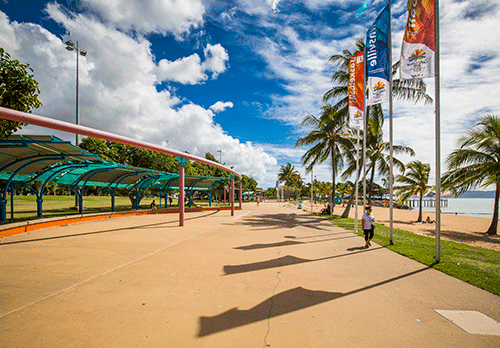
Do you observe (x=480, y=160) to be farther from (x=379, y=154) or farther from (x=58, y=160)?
(x=58, y=160)

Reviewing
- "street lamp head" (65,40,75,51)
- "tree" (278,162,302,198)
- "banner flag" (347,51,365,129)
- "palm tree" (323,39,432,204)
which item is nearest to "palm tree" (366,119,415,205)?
"palm tree" (323,39,432,204)

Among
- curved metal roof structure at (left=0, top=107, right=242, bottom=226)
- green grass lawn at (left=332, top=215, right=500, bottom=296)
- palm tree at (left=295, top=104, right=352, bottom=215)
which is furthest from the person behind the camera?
palm tree at (left=295, top=104, right=352, bottom=215)

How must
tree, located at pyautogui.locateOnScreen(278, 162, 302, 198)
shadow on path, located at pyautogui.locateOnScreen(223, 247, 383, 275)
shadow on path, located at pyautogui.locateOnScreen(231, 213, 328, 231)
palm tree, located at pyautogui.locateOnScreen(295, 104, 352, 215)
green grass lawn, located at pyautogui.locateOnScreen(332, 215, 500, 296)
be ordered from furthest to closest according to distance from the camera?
tree, located at pyautogui.locateOnScreen(278, 162, 302, 198), palm tree, located at pyautogui.locateOnScreen(295, 104, 352, 215), shadow on path, located at pyautogui.locateOnScreen(231, 213, 328, 231), shadow on path, located at pyautogui.locateOnScreen(223, 247, 383, 275), green grass lawn, located at pyautogui.locateOnScreen(332, 215, 500, 296)

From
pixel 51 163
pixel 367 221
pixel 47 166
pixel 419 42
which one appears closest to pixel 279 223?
pixel 367 221

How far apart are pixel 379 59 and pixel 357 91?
313 centimetres

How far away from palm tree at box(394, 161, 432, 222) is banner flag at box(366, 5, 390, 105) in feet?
60.6

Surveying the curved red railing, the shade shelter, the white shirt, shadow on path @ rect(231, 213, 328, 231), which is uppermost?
the curved red railing

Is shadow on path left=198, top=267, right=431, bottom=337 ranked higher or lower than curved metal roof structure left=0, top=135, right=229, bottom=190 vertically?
lower

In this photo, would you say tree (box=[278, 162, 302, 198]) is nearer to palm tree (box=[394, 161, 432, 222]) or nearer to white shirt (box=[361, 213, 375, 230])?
palm tree (box=[394, 161, 432, 222])

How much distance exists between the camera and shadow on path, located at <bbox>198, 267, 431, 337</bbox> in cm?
328

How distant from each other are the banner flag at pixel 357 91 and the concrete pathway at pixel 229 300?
793 cm

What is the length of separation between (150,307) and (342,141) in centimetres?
2212

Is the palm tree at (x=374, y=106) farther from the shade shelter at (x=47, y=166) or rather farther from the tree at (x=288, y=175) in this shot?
the tree at (x=288, y=175)

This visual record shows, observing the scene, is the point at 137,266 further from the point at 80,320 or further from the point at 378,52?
the point at 378,52
